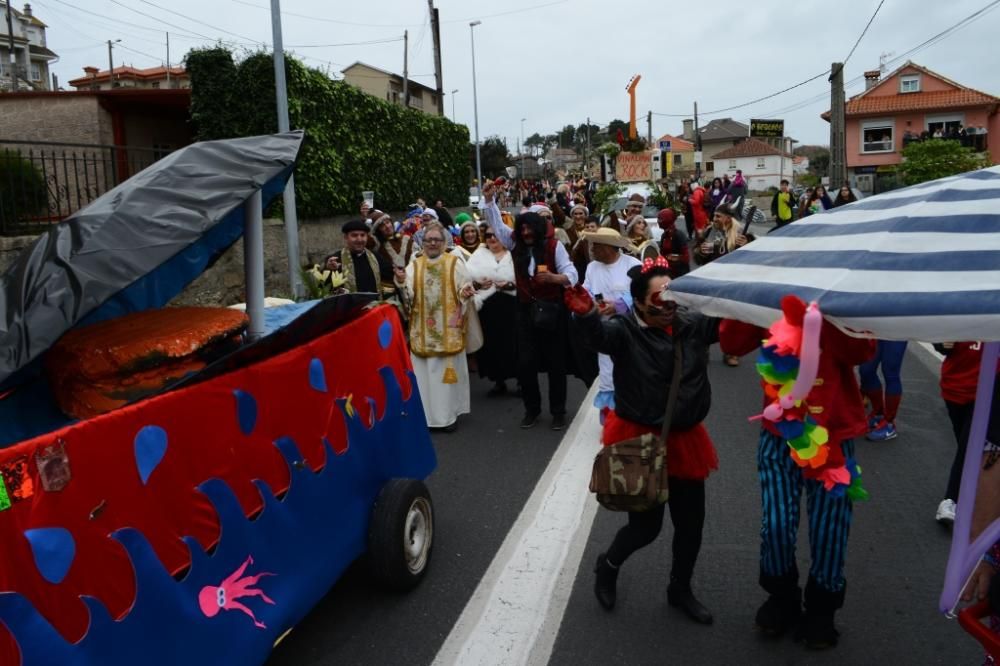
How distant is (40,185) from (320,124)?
5.44 m

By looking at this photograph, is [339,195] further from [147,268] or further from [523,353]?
[147,268]

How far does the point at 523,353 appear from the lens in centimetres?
698

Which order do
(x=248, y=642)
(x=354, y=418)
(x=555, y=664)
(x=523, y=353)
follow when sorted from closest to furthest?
(x=248, y=642) < (x=555, y=664) < (x=354, y=418) < (x=523, y=353)

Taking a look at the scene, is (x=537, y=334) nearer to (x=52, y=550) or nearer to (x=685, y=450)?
(x=685, y=450)

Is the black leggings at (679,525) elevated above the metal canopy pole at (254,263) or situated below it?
below

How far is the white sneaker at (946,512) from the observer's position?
177 inches

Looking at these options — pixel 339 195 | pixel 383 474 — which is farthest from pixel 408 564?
pixel 339 195

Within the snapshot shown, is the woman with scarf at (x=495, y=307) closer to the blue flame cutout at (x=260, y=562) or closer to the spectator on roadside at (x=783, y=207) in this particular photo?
the blue flame cutout at (x=260, y=562)

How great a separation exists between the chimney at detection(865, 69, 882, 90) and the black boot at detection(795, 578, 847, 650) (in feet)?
209

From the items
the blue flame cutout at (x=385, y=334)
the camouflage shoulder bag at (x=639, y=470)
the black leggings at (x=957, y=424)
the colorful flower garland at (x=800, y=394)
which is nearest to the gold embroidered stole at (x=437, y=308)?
the blue flame cutout at (x=385, y=334)

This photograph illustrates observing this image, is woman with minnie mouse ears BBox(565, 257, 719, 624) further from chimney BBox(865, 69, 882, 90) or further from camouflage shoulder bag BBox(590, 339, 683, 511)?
chimney BBox(865, 69, 882, 90)

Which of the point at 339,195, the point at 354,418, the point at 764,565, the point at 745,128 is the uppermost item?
the point at 745,128

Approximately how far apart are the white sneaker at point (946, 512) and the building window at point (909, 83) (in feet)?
203

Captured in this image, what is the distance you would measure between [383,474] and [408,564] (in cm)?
44
